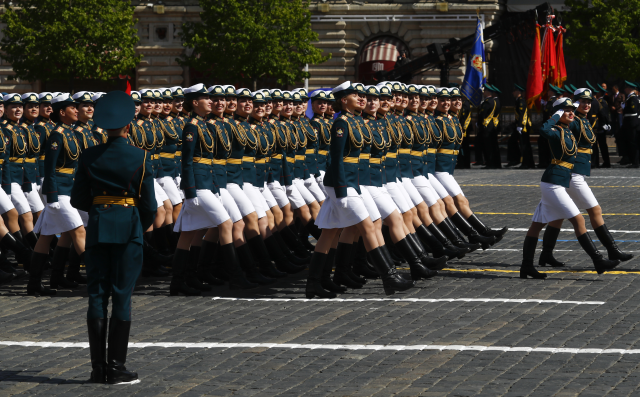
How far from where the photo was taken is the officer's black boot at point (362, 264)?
11.3m

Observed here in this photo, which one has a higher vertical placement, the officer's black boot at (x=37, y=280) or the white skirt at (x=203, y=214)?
the white skirt at (x=203, y=214)

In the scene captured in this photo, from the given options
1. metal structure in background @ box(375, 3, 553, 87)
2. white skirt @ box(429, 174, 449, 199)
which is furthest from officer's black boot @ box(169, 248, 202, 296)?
metal structure in background @ box(375, 3, 553, 87)

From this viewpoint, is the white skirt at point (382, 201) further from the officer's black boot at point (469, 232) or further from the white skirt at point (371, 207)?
the officer's black boot at point (469, 232)

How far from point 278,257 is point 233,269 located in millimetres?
1282

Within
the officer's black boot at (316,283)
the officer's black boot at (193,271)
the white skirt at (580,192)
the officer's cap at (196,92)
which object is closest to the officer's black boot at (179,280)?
the officer's black boot at (193,271)

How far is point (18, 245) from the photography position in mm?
11688

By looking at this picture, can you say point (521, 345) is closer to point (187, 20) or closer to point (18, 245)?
point (18, 245)

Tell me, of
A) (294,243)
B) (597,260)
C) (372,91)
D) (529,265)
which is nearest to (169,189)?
(294,243)

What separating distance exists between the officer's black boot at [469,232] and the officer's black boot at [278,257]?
2.16 m

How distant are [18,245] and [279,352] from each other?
4.83m

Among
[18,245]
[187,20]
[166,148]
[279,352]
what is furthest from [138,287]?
[187,20]

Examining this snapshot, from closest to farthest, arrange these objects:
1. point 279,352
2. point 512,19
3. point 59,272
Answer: point 279,352 → point 59,272 → point 512,19

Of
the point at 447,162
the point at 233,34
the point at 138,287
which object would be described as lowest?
the point at 138,287

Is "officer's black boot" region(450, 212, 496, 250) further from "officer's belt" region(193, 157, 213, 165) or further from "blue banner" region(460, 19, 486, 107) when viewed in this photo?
"blue banner" region(460, 19, 486, 107)
